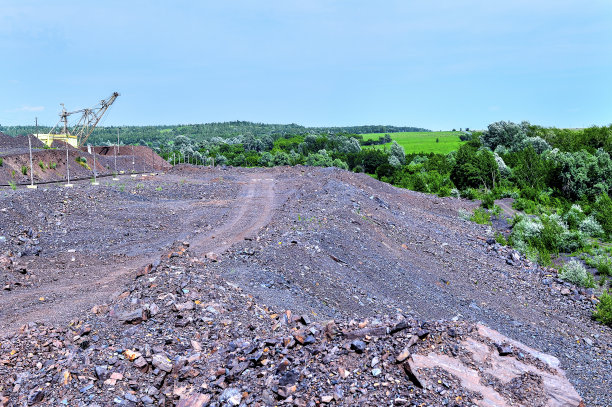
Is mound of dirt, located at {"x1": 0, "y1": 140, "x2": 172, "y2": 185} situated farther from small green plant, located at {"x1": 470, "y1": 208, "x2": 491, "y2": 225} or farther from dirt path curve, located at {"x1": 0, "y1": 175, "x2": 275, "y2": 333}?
small green plant, located at {"x1": 470, "y1": 208, "x2": 491, "y2": 225}

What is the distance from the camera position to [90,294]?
13.0 metres

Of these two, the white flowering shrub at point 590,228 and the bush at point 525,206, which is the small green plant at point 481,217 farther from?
the white flowering shrub at point 590,228

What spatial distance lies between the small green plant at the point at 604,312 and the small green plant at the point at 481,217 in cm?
1301

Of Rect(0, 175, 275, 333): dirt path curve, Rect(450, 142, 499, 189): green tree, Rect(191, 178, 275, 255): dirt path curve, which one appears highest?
Rect(450, 142, 499, 189): green tree

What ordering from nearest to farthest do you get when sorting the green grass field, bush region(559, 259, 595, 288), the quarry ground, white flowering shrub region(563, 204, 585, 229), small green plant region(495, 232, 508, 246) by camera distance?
the quarry ground, bush region(559, 259, 595, 288), small green plant region(495, 232, 508, 246), white flowering shrub region(563, 204, 585, 229), the green grass field

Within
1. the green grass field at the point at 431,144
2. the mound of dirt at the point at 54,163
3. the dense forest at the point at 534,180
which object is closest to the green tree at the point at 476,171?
the dense forest at the point at 534,180

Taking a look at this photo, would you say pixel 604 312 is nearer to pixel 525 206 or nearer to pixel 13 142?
pixel 525 206

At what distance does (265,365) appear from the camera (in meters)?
7.68

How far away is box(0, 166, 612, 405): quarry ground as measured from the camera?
1238cm

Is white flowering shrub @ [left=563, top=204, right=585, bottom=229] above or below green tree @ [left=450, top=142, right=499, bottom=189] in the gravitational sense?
below

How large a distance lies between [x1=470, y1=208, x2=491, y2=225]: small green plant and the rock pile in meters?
20.1

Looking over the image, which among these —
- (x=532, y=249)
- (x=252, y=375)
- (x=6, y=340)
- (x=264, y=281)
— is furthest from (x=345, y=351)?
(x=532, y=249)

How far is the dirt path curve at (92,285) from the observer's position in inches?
460

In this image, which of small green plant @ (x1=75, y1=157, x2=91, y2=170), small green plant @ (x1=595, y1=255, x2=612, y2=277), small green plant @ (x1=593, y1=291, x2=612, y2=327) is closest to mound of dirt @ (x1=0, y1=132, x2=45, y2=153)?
small green plant @ (x1=75, y1=157, x2=91, y2=170)
